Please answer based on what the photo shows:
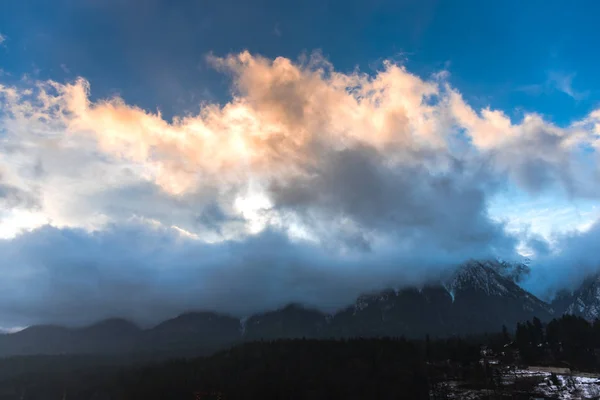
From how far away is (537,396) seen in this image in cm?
19225

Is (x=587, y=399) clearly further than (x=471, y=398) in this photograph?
No

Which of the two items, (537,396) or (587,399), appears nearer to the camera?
(587,399)

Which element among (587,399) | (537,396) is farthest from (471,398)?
(587,399)

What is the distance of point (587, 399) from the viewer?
179750 mm

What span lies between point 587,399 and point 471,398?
152 feet

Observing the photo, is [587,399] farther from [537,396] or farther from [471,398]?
[471,398]

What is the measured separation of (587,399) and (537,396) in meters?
19.4

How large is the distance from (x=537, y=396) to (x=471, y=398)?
93.5 feet
